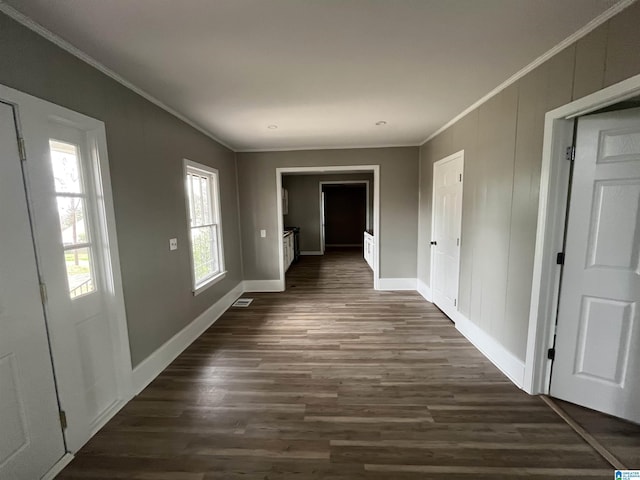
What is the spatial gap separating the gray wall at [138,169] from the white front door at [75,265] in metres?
0.15

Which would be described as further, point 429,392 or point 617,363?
point 429,392

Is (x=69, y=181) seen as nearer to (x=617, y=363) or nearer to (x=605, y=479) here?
(x=605, y=479)

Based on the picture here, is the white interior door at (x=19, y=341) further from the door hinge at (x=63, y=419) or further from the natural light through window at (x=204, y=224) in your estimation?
the natural light through window at (x=204, y=224)

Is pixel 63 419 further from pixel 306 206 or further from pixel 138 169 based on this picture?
pixel 306 206

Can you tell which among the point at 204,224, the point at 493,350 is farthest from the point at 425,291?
the point at 204,224

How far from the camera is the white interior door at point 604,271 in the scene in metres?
1.65

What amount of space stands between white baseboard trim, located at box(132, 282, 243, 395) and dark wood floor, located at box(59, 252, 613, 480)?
83mm

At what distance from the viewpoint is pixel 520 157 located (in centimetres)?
217

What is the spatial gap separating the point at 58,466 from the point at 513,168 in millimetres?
3722

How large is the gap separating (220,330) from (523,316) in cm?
314

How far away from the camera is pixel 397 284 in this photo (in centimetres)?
475

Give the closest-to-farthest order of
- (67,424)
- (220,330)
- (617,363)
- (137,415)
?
(67,424) → (617,363) → (137,415) → (220,330)

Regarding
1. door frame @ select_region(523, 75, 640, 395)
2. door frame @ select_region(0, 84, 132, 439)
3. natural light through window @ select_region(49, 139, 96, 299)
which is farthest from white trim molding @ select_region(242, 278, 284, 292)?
door frame @ select_region(523, 75, 640, 395)

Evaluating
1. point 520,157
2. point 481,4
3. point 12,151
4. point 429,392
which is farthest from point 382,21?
point 429,392
